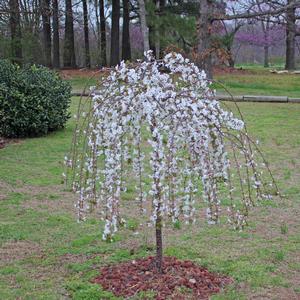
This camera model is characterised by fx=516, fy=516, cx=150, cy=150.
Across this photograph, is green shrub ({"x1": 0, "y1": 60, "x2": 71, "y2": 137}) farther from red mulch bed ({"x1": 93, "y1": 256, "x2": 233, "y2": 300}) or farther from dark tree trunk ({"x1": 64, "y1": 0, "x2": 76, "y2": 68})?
dark tree trunk ({"x1": 64, "y1": 0, "x2": 76, "y2": 68})

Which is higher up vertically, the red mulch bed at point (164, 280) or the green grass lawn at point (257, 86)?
the green grass lawn at point (257, 86)

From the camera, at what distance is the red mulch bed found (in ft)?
9.63

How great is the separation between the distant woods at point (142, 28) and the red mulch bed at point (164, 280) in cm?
875

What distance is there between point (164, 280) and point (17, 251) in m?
1.19

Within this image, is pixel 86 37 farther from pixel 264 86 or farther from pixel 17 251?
pixel 17 251

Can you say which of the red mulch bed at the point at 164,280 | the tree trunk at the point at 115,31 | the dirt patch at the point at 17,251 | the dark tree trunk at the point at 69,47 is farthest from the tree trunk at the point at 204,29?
the red mulch bed at the point at 164,280

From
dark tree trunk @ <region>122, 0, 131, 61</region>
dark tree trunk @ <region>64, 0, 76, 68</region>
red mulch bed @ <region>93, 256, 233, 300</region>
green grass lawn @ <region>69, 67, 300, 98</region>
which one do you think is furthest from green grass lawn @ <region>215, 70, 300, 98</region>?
red mulch bed @ <region>93, 256, 233, 300</region>

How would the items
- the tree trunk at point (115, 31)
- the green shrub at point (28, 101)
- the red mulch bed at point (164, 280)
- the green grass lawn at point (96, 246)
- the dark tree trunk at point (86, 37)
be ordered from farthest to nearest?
the dark tree trunk at point (86, 37)
the tree trunk at point (115, 31)
the green shrub at point (28, 101)
the green grass lawn at point (96, 246)
the red mulch bed at point (164, 280)

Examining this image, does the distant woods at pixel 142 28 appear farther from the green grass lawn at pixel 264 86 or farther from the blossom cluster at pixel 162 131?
the blossom cluster at pixel 162 131

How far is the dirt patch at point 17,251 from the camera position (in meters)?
Result: 3.52

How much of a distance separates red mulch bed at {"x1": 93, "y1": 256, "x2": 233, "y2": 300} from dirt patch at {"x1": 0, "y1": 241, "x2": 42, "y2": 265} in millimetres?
642

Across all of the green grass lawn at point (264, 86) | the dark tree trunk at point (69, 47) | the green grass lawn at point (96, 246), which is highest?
the dark tree trunk at point (69, 47)

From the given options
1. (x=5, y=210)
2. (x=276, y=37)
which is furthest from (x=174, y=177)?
(x=276, y=37)

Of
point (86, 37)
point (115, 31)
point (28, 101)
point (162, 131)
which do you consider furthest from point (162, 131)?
point (86, 37)
